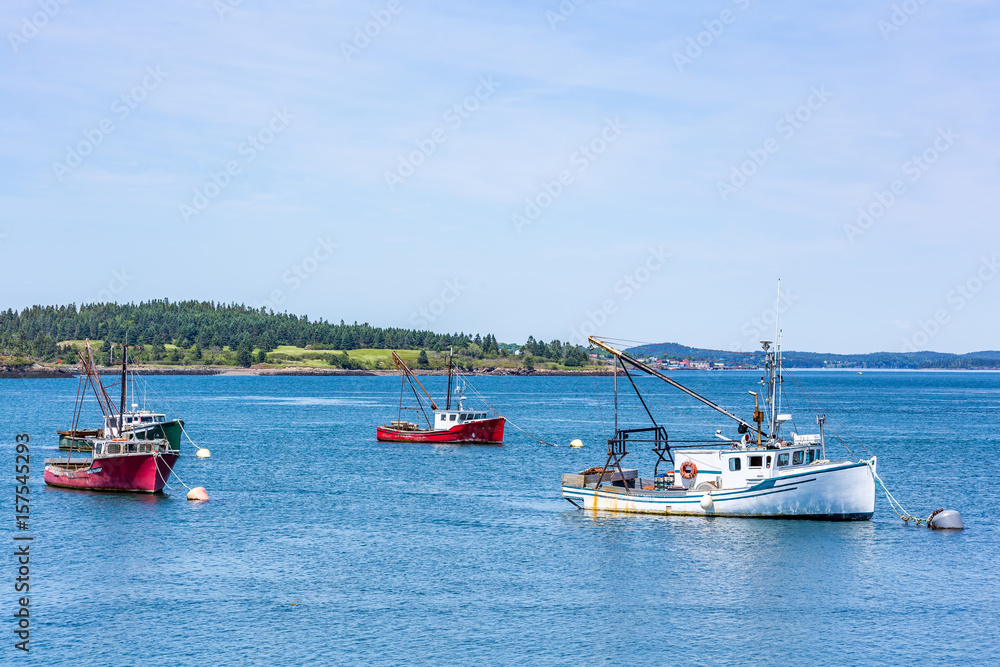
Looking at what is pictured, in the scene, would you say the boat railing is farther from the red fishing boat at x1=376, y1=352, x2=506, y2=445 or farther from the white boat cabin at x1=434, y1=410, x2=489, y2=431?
the white boat cabin at x1=434, y1=410, x2=489, y2=431

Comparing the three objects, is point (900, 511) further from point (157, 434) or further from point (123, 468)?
point (157, 434)

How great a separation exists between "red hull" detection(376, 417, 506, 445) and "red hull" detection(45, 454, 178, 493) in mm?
45368

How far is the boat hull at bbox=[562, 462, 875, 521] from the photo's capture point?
6097 cm

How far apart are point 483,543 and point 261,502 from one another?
72.2ft

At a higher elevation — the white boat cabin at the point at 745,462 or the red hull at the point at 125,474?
the white boat cabin at the point at 745,462

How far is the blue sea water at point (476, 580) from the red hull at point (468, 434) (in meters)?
29.8

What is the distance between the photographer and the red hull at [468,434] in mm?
115188

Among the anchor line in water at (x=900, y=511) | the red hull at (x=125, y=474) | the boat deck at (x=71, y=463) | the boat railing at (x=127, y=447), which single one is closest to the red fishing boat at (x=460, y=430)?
the boat deck at (x=71, y=463)

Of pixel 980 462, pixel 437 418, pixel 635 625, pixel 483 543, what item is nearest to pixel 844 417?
pixel 980 462

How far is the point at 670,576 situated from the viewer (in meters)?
49.5

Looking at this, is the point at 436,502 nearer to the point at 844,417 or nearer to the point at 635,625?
the point at 635,625

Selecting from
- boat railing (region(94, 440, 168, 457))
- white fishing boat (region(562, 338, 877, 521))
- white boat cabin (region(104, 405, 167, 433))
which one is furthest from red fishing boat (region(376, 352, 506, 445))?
white fishing boat (region(562, 338, 877, 521))

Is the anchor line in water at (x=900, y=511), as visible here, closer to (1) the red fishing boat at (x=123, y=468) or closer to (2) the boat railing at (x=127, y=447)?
(1) the red fishing boat at (x=123, y=468)

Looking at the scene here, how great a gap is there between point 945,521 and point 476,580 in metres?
31.9
